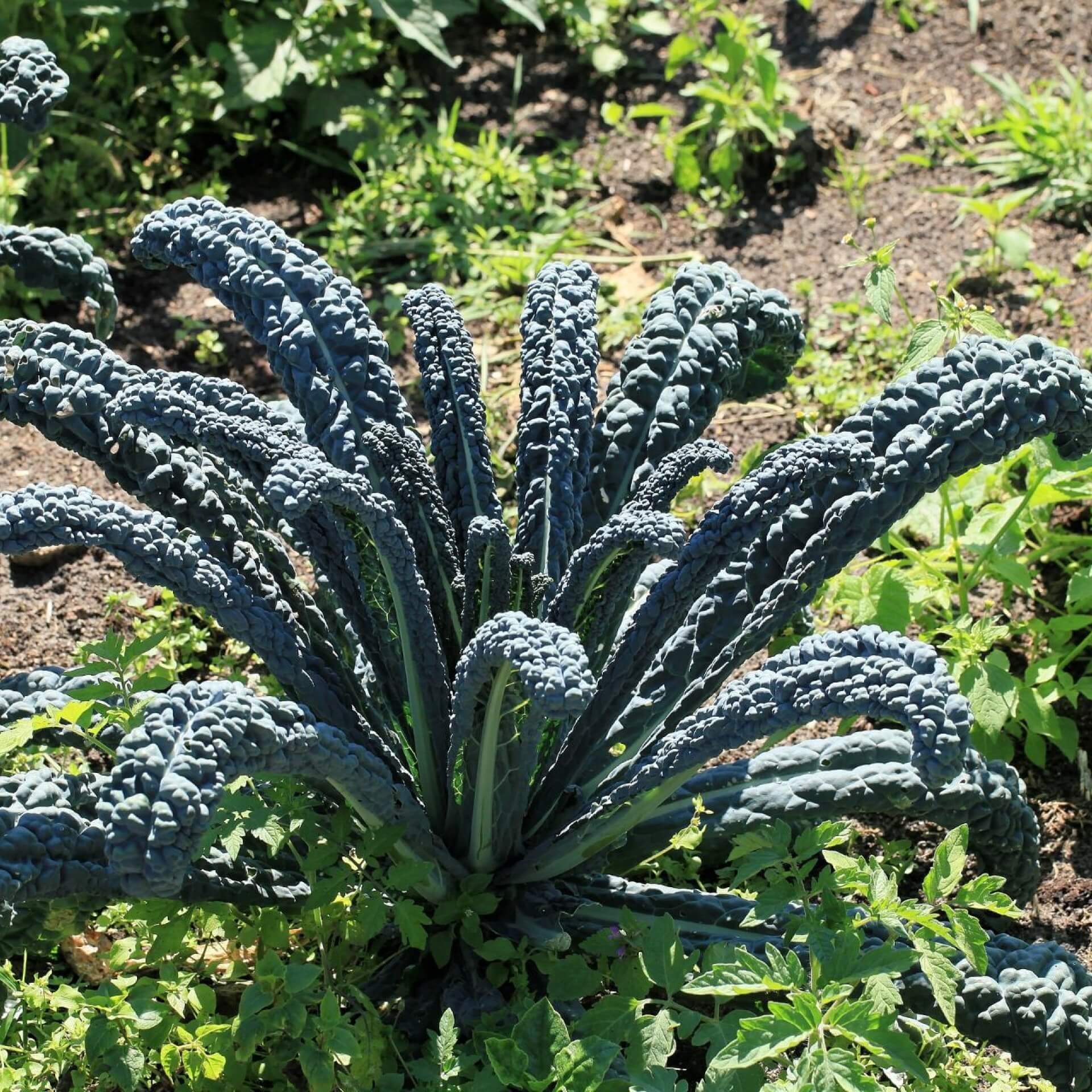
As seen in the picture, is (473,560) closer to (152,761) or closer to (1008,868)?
(152,761)

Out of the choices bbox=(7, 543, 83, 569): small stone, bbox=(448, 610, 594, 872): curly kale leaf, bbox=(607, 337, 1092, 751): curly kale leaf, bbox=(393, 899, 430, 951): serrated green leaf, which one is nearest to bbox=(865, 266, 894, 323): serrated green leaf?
bbox=(607, 337, 1092, 751): curly kale leaf

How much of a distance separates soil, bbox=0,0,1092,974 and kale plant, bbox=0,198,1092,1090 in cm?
86

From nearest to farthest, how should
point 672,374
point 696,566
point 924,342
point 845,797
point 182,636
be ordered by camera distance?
point 696,566, point 845,797, point 672,374, point 924,342, point 182,636

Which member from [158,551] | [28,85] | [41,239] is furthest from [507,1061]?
[28,85]

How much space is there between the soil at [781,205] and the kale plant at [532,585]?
856 mm

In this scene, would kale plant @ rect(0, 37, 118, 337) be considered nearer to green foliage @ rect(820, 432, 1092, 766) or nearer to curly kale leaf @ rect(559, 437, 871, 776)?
curly kale leaf @ rect(559, 437, 871, 776)

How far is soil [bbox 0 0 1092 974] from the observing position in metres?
3.29

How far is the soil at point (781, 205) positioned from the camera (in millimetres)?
3293

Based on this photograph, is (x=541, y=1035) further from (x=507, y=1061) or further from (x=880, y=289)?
(x=880, y=289)

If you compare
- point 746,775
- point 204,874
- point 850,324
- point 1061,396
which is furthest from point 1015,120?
point 204,874

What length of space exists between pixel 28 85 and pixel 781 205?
2443mm

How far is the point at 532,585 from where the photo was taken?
2.25 m

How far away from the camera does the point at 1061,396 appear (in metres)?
2.16

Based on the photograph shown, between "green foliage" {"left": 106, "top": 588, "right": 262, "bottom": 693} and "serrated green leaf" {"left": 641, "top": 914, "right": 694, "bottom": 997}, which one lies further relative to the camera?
"green foliage" {"left": 106, "top": 588, "right": 262, "bottom": 693}
